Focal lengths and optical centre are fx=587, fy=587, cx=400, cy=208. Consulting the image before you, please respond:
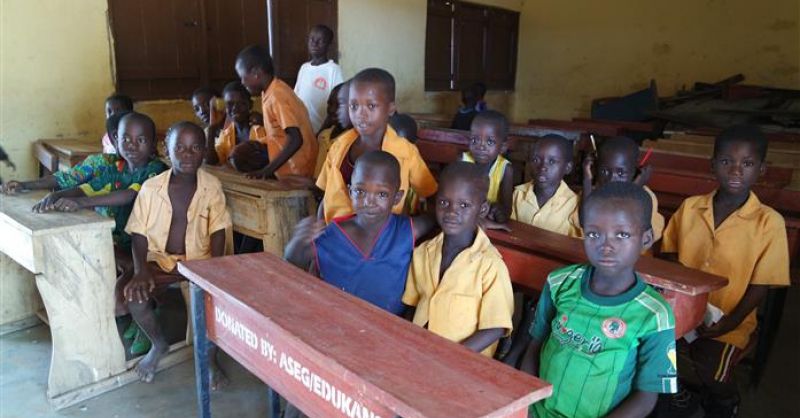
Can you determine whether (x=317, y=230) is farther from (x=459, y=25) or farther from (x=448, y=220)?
(x=459, y=25)

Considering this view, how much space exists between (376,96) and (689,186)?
1678 mm

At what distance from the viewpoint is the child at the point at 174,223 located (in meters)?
2.59

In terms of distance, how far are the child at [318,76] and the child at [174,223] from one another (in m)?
1.45

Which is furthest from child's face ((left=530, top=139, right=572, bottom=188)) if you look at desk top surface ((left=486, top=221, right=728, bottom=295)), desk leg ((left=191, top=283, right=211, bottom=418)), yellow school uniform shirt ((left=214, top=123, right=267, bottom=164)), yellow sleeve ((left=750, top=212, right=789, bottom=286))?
yellow school uniform shirt ((left=214, top=123, right=267, bottom=164))

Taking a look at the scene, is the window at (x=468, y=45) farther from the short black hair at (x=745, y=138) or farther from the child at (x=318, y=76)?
the short black hair at (x=745, y=138)

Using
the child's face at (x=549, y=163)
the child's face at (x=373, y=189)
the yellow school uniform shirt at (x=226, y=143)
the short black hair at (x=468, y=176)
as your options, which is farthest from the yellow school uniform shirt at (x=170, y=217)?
the child's face at (x=549, y=163)

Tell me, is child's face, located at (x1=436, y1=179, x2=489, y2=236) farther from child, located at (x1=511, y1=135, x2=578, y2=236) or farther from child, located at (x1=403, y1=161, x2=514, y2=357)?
child, located at (x1=511, y1=135, x2=578, y2=236)

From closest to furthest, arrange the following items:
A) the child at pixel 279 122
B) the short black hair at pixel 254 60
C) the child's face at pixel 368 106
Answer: the child's face at pixel 368 106
the child at pixel 279 122
the short black hair at pixel 254 60

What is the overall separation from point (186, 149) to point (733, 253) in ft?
7.36

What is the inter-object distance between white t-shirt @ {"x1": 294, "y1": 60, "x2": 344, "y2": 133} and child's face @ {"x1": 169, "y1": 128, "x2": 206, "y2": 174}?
148 cm

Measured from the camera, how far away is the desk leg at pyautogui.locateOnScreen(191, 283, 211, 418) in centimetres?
176

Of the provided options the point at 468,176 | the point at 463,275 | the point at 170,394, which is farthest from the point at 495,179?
the point at 170,394

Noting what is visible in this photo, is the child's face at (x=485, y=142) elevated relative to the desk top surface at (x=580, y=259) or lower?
elevated

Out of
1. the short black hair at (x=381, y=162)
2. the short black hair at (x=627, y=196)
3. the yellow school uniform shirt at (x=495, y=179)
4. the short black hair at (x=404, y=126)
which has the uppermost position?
the short black hair at (x=404, y=126)
